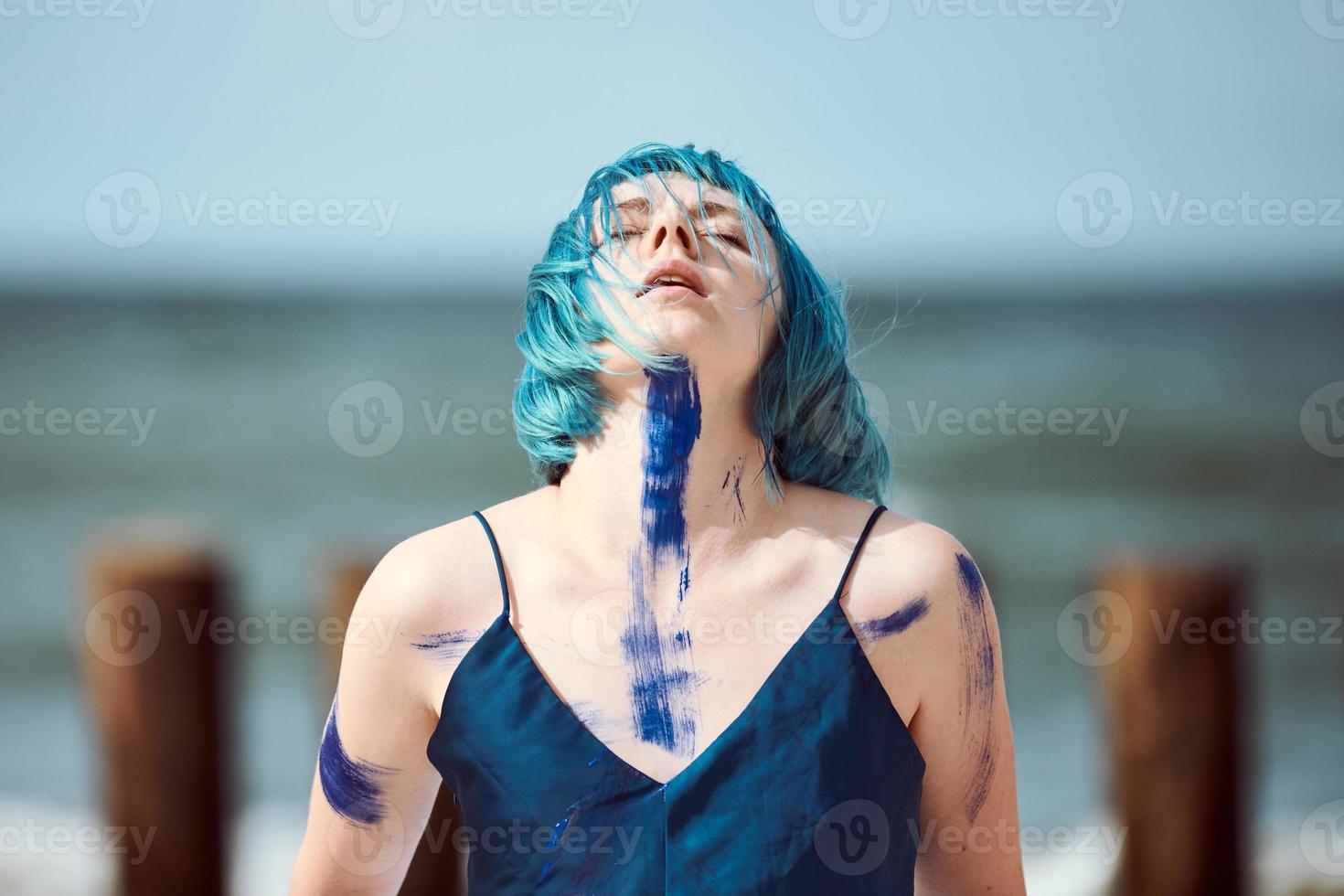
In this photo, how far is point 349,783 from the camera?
2.15 metres

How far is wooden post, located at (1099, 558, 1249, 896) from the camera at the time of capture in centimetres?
369

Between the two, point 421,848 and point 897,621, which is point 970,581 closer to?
point 897,621

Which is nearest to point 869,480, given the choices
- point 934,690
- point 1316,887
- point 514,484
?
point 934,690

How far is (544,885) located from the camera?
1938 millimetres

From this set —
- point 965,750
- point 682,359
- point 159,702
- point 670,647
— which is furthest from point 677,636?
point 159,702

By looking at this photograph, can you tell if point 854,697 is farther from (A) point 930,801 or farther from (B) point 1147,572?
(B) point 1147,572

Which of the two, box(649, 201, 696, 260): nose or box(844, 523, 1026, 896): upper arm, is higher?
box(649, 201, 696, 260): nose

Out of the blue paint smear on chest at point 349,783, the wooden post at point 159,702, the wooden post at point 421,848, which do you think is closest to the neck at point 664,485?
the blue paint smear on chest at point 349,783

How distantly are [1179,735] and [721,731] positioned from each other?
2.43 m

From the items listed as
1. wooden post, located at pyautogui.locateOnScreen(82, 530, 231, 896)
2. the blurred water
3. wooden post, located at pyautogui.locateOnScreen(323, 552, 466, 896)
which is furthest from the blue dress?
wooden post, located at pyautogui.locateOnScreen(82, 530, 231, 896)

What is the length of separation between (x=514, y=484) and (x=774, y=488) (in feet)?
37.8

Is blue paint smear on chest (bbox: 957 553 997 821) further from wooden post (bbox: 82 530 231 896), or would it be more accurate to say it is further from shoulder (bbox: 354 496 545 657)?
wooden post (bbox: 82 530 231 896)

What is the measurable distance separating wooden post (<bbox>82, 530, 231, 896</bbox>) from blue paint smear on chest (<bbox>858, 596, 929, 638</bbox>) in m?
2.37

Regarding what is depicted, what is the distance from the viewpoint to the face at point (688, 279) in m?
2.01
